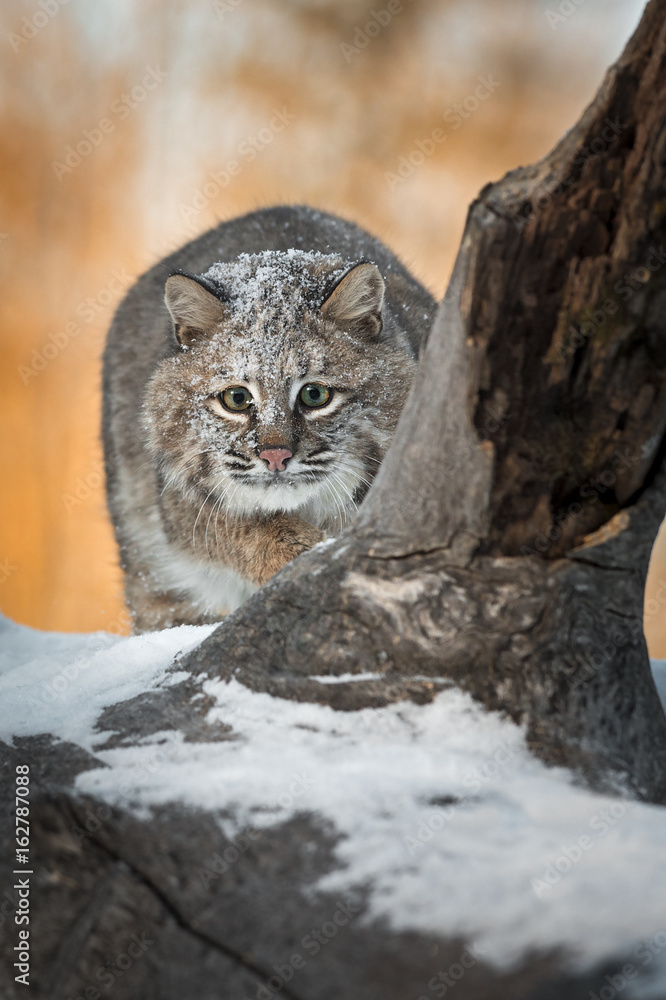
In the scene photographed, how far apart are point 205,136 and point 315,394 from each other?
8.46 feet

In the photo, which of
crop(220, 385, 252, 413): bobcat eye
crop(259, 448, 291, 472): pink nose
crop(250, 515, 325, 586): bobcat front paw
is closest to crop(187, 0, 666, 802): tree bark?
crop(259, 448, 291, 472): pink nose

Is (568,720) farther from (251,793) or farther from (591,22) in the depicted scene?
(591,22)

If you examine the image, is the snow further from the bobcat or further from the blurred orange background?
the blurred orange background

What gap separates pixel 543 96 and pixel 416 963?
14.0 ft

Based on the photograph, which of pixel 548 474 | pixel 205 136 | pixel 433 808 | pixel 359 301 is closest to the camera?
pixel 433 808

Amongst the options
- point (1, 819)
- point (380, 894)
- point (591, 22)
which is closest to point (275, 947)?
point (380, 894)

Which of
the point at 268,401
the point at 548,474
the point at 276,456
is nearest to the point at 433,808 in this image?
the point at 548,474

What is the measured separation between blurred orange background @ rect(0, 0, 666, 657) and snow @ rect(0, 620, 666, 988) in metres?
2.81

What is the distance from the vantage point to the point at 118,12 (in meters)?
4.30

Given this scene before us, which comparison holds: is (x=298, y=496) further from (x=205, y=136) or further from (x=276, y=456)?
(x=205, y=136)

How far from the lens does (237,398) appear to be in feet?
8.02

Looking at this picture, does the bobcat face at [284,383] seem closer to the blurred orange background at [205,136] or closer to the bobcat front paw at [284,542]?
the bobcat front paw at [284,542]

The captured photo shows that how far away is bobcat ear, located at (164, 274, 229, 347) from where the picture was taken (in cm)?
249

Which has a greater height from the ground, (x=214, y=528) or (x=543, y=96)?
(x=543, y=96)
